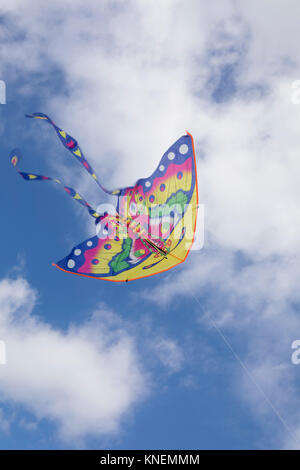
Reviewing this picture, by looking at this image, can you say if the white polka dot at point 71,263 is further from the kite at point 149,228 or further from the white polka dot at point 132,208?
the white polka dot at point 132,208

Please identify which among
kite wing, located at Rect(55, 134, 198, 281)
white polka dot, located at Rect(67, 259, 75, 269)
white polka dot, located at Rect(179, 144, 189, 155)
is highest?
white polka dot, located at Rect(179, 144, 189, 155)

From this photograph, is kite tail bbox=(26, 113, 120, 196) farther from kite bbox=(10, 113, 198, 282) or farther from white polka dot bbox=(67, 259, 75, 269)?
white polka dot bbox=(67, 259, 75, 269)

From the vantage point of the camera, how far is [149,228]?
501 inches

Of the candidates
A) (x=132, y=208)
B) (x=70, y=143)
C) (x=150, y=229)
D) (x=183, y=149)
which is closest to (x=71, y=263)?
(x=132, y=208)

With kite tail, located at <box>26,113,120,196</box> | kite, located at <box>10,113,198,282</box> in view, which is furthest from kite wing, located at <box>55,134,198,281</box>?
kite tail, located at <box>26,113,120,196</box>

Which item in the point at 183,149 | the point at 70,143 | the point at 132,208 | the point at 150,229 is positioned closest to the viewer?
the point at 70,143

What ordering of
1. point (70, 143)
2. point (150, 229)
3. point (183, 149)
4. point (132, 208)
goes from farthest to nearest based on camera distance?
point (183, 149)
point (150, 229)
point (132, 208)
point (70, 143)

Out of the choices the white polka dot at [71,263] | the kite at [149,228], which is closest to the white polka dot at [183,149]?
the kite at [149,228]

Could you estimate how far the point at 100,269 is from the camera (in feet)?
42.5

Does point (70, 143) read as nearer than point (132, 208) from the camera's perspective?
Yes

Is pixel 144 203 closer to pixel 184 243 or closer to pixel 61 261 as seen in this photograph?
pixel 184 243

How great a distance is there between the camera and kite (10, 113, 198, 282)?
12.5m

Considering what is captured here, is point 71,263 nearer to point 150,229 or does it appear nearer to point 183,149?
point 150,229
